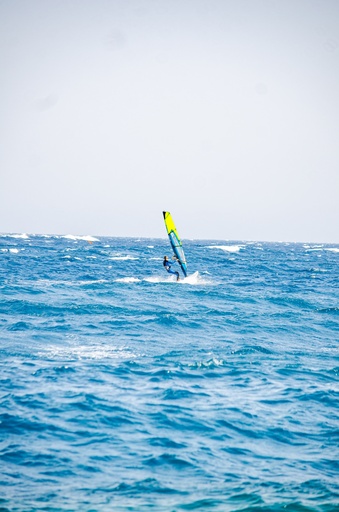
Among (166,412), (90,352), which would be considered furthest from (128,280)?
(166,412)

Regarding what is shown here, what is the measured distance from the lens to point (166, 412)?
33.2ft

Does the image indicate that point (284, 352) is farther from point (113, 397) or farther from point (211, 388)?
point (113, 397)

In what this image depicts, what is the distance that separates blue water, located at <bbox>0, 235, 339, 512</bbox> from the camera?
23.5ft

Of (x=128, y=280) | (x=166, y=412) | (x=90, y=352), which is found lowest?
(x=166, y=412)

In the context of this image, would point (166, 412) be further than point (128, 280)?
No

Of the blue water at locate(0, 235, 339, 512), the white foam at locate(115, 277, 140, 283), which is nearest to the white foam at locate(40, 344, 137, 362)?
the blue water at locate(0, 235, 339, 512)

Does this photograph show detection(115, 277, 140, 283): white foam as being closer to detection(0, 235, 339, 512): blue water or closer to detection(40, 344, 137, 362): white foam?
detection(0, 235, 339, 512): blue water

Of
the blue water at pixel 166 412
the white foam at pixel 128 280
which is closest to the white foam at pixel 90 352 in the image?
the blue water at pixel 166 412

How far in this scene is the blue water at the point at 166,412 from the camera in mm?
7172

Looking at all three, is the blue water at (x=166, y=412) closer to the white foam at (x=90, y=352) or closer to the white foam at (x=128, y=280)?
the white foam at (x=90, y=352)

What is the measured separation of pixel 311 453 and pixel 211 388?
3464 mm

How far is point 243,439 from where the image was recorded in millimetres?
9117

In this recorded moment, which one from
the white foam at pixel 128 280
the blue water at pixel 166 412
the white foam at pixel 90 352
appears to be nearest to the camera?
the blue water at pixel 166 412

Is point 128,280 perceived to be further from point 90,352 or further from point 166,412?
point 166,412
